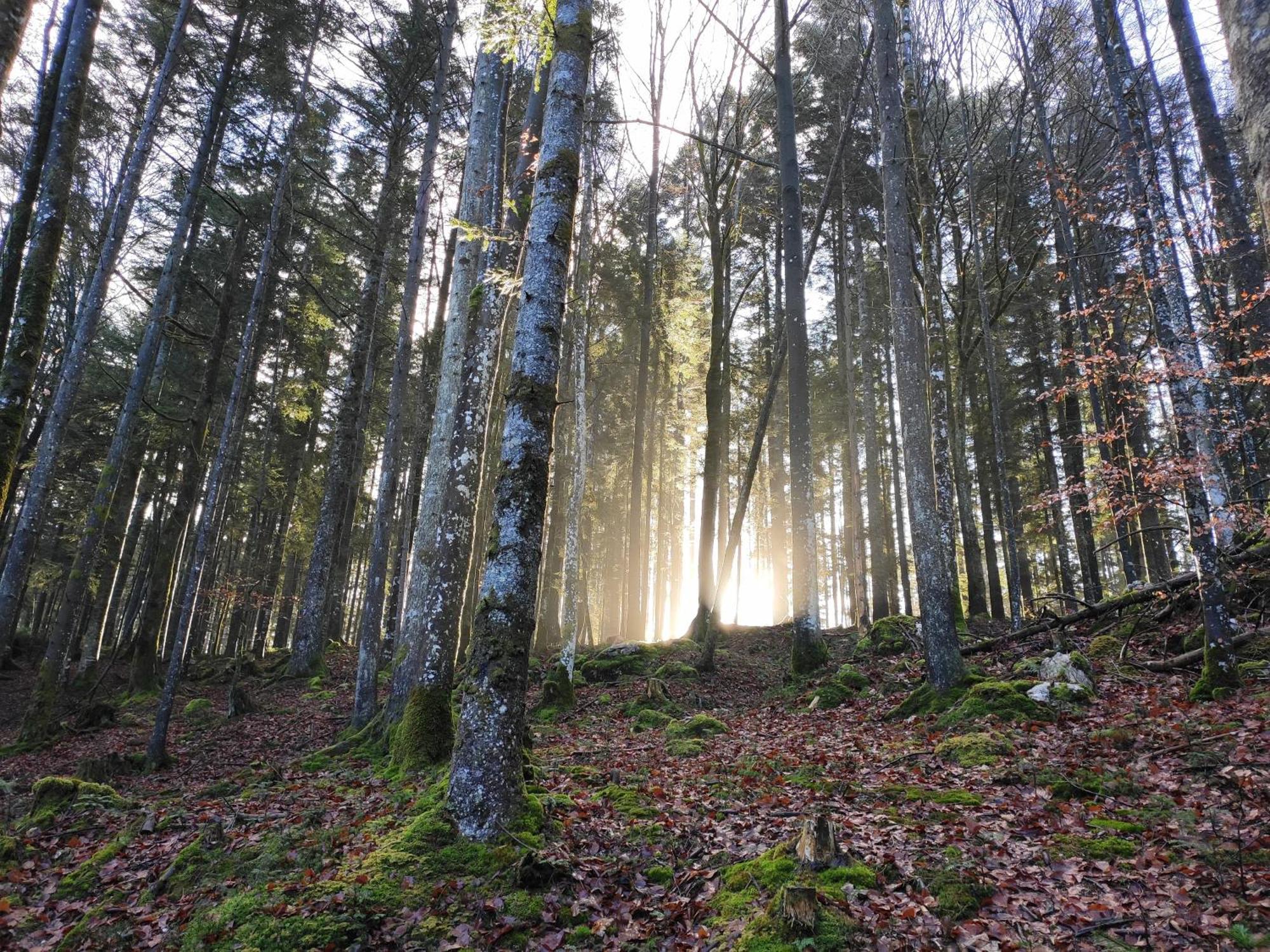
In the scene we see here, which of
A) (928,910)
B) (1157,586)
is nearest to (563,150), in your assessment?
(928,910)

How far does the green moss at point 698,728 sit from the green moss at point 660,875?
469cm

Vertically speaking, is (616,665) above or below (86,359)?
below

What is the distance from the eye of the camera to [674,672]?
1323 centimetres

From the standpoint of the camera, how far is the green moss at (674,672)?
13.1 meters

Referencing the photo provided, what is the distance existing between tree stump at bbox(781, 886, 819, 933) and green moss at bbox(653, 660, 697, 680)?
31.9 feet

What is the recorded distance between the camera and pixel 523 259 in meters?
5.83

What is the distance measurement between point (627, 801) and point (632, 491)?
13.8 metres

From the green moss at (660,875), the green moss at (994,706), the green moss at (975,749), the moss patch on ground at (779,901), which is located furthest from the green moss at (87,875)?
the green moss at (994,706)

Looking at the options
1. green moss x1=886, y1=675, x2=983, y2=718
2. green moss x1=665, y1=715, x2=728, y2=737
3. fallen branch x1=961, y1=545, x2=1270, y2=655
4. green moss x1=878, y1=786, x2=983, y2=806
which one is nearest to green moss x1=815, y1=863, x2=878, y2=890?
green moss x1=878, y1=786, x2=983, y2=806

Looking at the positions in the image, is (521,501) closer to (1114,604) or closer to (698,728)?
(698,728)

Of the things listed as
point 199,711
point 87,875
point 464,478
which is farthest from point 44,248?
point 199,711

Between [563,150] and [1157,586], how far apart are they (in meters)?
10.8

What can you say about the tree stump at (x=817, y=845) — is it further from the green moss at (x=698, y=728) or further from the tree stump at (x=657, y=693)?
the tree stump at (x=657, y=693)

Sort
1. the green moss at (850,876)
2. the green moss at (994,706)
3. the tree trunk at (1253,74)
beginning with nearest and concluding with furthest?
the tree trunk at (1253,74) < the green moss at (850,876) < the green moss at (994,706)
